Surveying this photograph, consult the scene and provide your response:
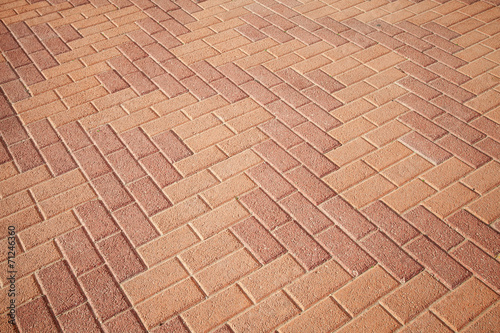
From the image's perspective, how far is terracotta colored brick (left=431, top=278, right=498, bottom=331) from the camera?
2.05 metres

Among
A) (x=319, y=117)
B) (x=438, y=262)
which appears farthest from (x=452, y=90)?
(x=438, y=262)

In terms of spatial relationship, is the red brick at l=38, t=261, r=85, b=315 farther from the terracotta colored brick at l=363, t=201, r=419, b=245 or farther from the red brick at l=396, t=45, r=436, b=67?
the red brick at l=396, t=45, r=436, b=67

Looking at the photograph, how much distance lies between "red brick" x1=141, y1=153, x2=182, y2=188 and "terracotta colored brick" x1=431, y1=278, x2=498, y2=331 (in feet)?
5.02

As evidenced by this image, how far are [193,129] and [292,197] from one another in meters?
0.86

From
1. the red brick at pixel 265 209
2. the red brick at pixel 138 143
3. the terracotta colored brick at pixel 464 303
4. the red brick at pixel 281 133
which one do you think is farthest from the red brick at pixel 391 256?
the red brick at pixel 138 143

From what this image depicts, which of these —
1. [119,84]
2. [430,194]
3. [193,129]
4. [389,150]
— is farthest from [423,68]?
[119,84]

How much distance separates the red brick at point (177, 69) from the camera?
351cm

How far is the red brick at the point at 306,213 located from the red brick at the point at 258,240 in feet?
0.63

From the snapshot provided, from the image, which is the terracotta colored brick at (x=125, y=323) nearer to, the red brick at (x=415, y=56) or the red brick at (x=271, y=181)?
the red brick at (x=271, y=181)

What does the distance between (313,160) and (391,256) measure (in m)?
0.78

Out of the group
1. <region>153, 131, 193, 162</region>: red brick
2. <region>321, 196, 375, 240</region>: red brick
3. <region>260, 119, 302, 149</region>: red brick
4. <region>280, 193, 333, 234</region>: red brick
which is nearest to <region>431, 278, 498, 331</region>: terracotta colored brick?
<region>321, 196, 375, 240</region>: red brick

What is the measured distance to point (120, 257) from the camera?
7.50 feet

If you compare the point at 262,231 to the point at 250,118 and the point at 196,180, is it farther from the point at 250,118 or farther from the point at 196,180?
the point at 250,118

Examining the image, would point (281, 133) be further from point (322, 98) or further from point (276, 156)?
point (322, 98)
